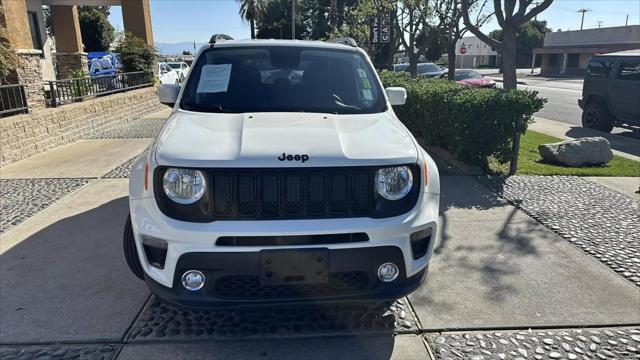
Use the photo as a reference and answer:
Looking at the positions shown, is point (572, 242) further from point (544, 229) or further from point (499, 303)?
point (499, 303)

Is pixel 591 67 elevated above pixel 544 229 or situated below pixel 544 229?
above

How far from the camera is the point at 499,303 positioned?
346 centimetres

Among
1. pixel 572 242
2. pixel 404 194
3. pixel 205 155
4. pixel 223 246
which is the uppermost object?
pixel 205 155

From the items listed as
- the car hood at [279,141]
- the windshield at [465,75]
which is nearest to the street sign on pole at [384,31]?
the windshield at [465,75]

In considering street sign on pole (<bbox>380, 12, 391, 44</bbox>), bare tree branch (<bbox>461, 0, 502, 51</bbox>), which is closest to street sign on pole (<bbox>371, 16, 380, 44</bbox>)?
street sign on pole (<bbox>380, 12, 391, 44</bbox>)

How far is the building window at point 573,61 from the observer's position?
50.3 m

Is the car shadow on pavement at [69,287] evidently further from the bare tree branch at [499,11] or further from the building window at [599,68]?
the building window at [599,68]

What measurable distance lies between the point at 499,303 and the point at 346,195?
165cm

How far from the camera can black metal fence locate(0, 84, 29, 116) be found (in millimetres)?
7738

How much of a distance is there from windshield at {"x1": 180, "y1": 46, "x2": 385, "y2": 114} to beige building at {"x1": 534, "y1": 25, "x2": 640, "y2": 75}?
46.4m

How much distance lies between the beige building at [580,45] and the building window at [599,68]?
36.2 meters

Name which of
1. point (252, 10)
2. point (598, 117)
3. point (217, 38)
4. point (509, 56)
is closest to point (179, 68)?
point (509, 56)

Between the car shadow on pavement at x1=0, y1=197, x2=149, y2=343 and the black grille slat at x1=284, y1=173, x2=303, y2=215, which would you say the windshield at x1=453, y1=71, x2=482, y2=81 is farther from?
the black grille slat at x1=284, y1=173, x2=303, y2=215

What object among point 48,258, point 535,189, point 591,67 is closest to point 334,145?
point 48,258
